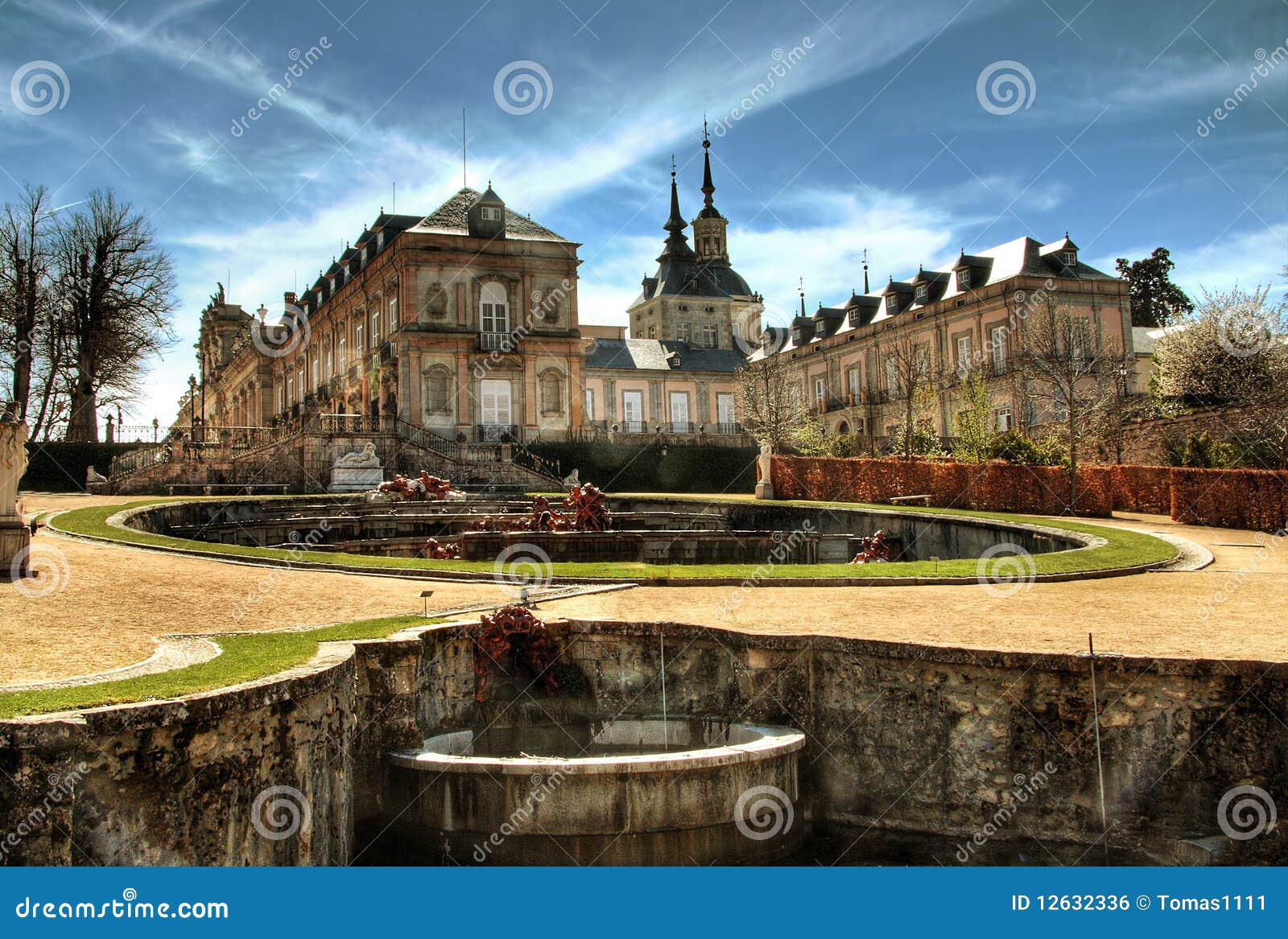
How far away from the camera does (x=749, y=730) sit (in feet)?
27.8

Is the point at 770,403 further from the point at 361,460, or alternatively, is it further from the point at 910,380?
the point at 361,460

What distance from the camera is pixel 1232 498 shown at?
22.4 meters

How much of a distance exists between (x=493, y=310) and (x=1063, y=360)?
23.4 meters

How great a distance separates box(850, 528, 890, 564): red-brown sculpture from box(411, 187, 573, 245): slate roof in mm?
27101

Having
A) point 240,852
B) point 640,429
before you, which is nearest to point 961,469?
point 240,852

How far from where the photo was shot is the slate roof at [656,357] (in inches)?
2589

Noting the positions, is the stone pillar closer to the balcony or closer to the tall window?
the balcony

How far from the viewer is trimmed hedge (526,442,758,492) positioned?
133 ft

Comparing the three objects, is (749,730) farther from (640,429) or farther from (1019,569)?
(640,429)

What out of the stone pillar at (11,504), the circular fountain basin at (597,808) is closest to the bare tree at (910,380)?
the circular fountain basin at (597,808)

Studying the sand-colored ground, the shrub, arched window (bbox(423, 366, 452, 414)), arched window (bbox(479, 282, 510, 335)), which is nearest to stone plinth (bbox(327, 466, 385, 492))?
arched window (bbox(423, 366, 452, 414))

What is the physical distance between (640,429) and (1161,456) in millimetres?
35297

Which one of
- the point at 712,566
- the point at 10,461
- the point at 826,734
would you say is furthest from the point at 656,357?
the point at 826,734

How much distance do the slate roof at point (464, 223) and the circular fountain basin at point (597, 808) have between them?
3764 cm
